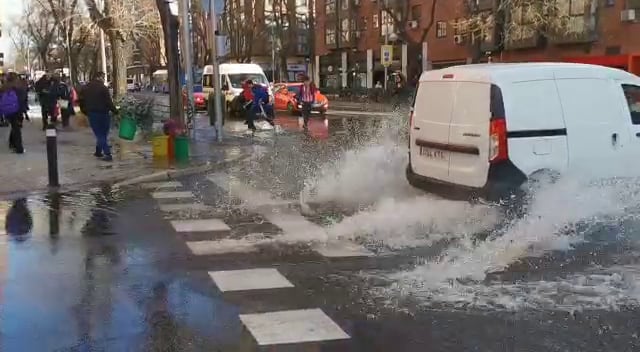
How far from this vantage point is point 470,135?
7.84 meters

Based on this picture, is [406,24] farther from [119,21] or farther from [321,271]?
[321,271]

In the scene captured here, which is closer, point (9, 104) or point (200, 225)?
point (200, 225)

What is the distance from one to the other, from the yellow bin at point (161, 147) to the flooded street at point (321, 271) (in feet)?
12.5

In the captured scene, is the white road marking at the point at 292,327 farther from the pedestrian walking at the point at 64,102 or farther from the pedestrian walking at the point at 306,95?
the pedestrian walking at the point at 64,102

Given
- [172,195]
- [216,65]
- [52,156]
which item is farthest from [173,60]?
[172,195]

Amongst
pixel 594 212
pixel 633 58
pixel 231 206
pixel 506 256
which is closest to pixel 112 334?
pixel 506 256

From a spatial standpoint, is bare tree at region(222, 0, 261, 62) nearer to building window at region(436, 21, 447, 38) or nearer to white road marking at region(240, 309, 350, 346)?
building window at region(436, 21, 447, 38)

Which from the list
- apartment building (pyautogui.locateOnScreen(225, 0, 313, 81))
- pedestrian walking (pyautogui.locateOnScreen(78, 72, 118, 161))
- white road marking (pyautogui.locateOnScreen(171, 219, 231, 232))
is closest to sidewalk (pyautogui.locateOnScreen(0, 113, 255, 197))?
pedestrian walking (pyautogui.locateOnScreen(78, 72, 118, 161))

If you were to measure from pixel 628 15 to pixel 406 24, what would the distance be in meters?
18.1

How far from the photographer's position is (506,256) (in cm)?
661

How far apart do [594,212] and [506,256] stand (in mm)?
2062

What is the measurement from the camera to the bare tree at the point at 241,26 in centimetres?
6303

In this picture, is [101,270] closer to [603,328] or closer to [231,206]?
[231,206]

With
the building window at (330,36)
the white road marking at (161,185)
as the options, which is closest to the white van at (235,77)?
the white road marking at (161,185)
